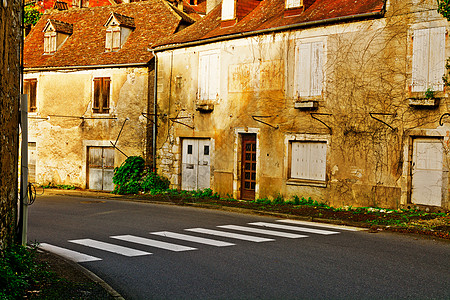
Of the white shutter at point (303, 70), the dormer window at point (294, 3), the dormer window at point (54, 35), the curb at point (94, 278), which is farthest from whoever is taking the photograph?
the dormer window at point (54, 35)

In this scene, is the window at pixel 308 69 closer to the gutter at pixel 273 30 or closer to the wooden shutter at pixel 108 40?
the gutter at pixel 273 30

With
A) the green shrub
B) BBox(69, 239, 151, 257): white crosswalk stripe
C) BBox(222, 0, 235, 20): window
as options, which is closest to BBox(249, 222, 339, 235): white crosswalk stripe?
BBox(69, 239, 151, 257): white crosswalk stripe

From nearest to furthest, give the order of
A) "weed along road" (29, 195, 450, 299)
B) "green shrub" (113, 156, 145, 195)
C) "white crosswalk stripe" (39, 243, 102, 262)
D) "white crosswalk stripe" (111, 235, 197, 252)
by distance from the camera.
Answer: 1. "weed along road" (29, 195, 450, 299)
2. "white crosswalk stripe" (39, 243, 102, 262)
3. "white crosswalk stripe" (111, 235, 197, 252)
4. "green shrub" (113, 156, 145, 195)

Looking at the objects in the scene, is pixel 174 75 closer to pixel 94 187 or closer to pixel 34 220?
pixel 94 187

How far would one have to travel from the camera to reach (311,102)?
17.5 meters

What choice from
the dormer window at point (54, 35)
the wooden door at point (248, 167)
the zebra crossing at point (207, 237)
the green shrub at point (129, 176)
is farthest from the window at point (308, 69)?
the dormer window at point (54, 35)

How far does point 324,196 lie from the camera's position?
1738 centimetres

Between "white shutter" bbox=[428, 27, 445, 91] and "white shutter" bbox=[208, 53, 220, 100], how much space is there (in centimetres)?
848

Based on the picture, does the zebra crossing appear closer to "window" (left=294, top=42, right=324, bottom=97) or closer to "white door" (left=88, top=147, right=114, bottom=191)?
"window" (left=294, top=42, right=324, bottom=97)

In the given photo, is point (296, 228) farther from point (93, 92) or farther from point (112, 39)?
point (112, 39)

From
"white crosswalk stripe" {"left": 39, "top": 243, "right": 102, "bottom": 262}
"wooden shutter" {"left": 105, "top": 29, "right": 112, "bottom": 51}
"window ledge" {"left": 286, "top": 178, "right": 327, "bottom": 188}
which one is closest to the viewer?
"white crosswalk stripe" {"left": 39, "top": 243, "right": 102, "bottom": 262}

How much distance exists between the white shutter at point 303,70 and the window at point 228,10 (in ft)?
15.3

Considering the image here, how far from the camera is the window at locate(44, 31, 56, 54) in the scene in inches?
1109

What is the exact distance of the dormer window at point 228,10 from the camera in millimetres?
21766
